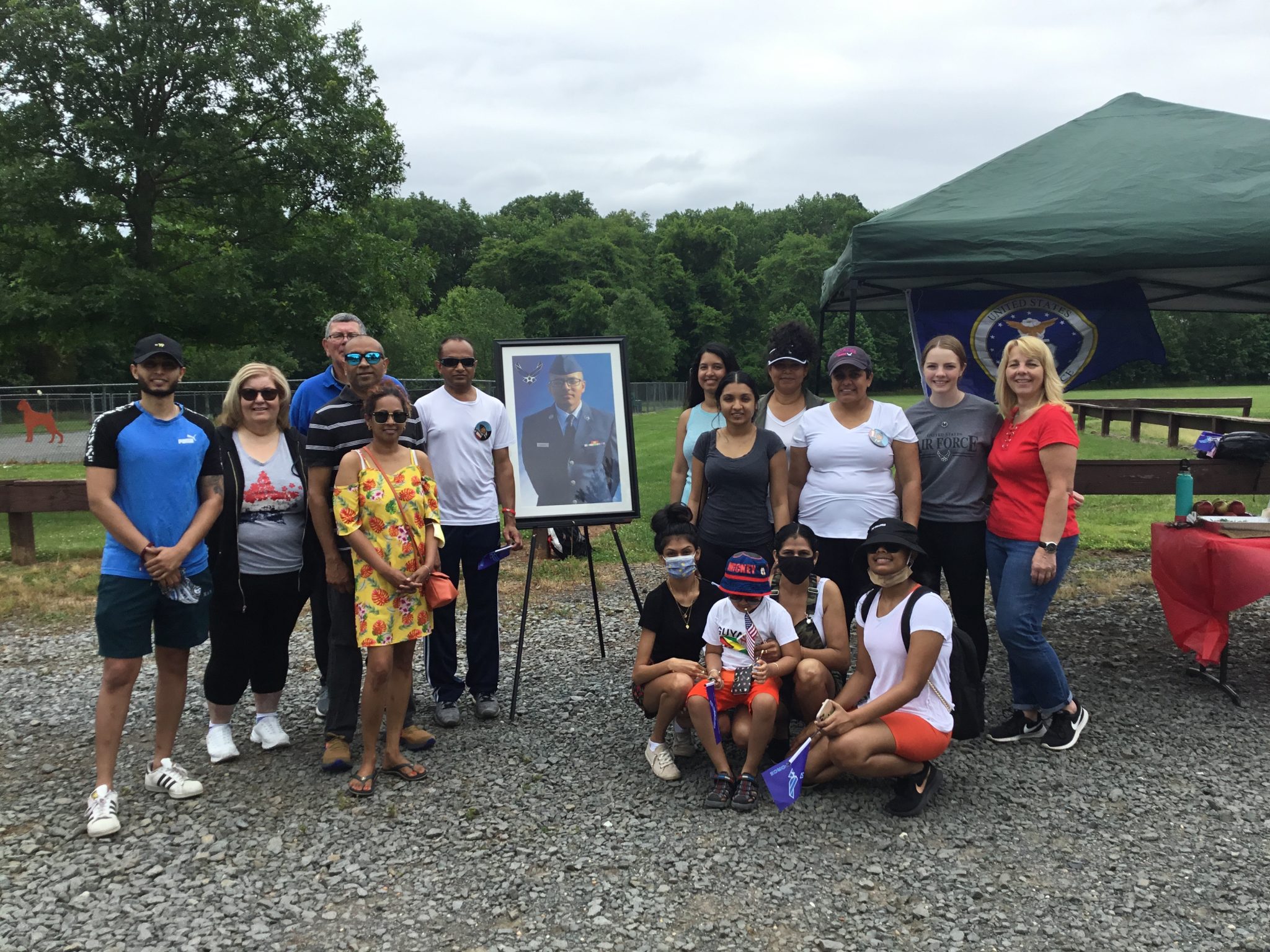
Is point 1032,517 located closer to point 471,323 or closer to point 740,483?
point 740,483

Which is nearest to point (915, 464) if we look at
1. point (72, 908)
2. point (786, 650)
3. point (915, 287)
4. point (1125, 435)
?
point (786, 650)

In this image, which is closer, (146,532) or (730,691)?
(146,532)

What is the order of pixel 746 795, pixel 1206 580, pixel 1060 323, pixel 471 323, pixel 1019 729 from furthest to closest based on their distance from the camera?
pixel 471 323, pixel 1060 323, pixel 1206 580, pixel 1019 729, pixel 746 795

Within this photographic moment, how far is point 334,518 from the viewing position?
4035 mm

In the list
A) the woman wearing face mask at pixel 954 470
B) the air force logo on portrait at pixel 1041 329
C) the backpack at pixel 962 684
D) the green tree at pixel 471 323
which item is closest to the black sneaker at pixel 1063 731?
the woman wearing face mask at pixel 954 470

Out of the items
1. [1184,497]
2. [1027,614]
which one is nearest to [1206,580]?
[1184,497]

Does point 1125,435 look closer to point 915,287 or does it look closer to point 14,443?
point 915,287

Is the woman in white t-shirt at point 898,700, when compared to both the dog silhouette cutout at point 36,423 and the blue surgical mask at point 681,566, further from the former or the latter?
the dog silhouette cutout at point 36,423

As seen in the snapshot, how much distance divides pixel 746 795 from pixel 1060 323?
3928 millimetres

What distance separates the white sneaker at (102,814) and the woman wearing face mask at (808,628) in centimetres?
277

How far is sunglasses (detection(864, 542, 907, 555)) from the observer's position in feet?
12.1

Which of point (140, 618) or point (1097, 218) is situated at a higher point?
point (1097, 218)

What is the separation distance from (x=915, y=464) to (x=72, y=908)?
3.83 m

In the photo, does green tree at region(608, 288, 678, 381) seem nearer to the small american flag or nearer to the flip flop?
the small american flag
